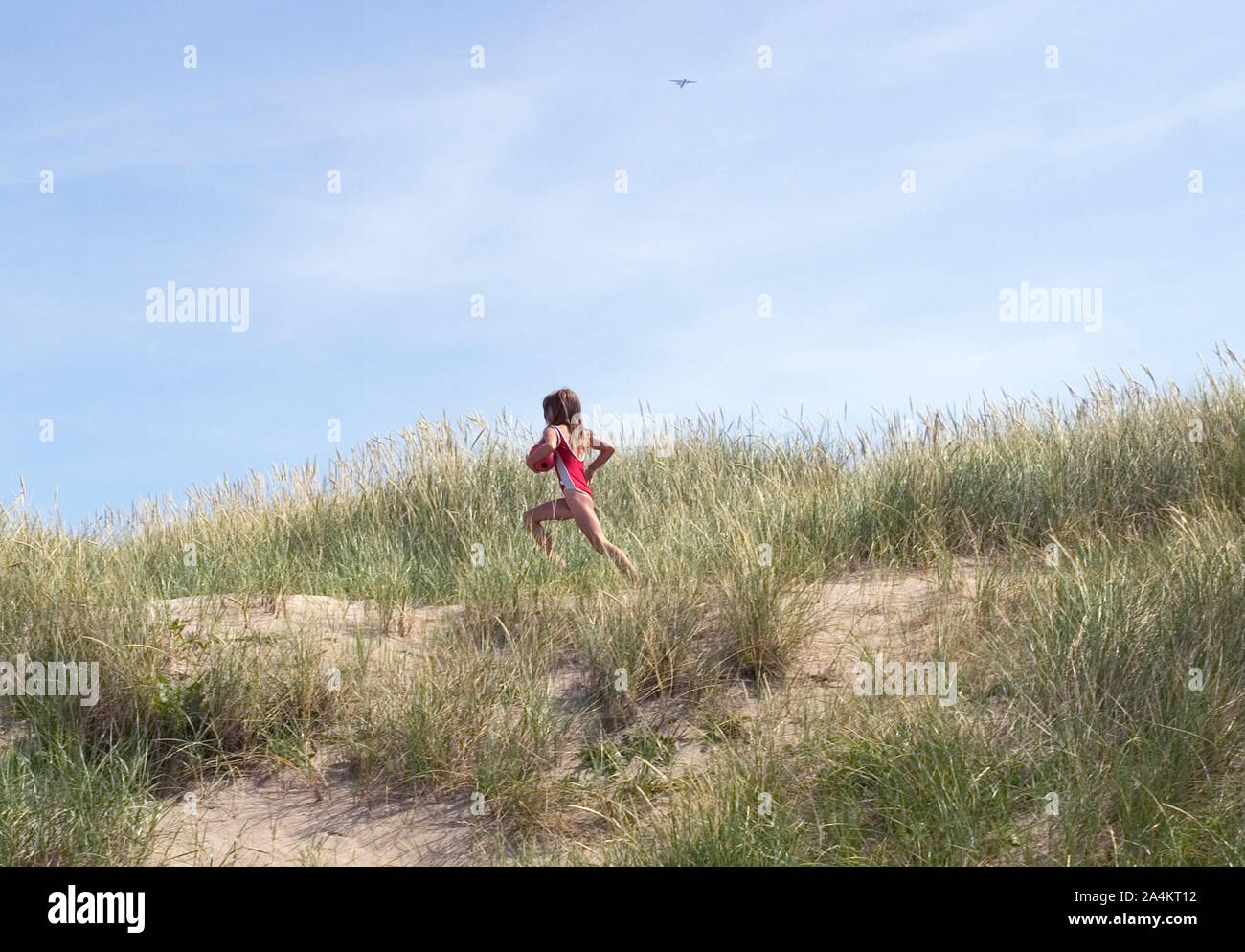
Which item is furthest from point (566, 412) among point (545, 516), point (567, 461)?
point (545, 516)

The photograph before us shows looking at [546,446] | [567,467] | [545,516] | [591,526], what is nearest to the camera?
[591,526]

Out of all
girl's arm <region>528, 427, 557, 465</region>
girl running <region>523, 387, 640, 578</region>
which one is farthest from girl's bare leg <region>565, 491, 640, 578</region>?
girl's arm <region>528, 427, 557, 465</region>

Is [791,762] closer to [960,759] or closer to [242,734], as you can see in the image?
[960,759]

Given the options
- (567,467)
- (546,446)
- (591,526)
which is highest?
(546,446)

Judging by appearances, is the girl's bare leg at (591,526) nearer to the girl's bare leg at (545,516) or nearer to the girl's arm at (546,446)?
the girl's bare leg at (545,516)

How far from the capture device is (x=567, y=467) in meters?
8.03

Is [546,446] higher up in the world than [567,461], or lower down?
higher up

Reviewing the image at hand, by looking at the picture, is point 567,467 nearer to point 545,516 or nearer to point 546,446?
point 546,446

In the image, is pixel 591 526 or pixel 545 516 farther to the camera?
pixel 545 516

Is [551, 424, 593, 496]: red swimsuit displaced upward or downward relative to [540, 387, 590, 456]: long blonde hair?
downward

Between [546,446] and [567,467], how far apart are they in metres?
0.28

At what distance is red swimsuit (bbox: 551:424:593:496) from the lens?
800 cm

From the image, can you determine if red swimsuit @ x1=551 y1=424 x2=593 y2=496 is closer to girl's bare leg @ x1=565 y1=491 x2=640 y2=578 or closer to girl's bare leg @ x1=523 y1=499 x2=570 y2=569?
girl's bare leg @ x1=565 y1=491 x2=640 y2=578

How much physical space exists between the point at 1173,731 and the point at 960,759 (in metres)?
1.04
